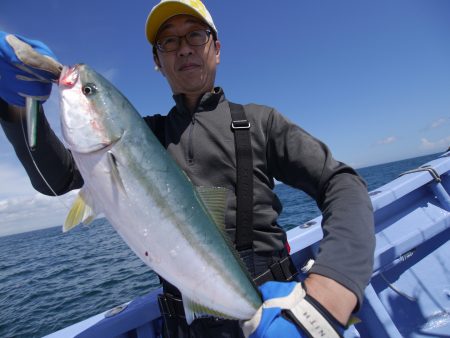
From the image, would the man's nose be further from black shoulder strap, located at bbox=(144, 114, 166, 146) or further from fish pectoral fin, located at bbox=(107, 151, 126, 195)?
fish pectoral fin, located at bbox=(107, 151, 126, 195)

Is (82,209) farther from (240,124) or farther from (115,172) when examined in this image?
(240,124)

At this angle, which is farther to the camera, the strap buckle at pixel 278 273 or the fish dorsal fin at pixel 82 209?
the strap buckle at pixel 278 273

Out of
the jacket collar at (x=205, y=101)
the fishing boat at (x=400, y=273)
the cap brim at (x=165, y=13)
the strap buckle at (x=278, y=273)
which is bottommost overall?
the fishing boat at (x=400, y=273)

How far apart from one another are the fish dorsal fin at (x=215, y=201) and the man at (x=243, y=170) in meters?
0.20

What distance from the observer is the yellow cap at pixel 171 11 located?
2.32 meters

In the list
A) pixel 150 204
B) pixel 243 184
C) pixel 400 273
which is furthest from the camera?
pixel 400 273

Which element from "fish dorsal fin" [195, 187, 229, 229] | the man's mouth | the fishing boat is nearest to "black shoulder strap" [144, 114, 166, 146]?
the man's mouth

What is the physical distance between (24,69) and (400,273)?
4812 millimetres

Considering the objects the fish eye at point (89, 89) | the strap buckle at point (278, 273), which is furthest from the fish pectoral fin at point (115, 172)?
the strap buckle at point (278, 273)

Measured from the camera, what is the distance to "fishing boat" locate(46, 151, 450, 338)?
10.2 ft

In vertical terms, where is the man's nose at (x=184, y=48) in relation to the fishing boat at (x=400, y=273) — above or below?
above

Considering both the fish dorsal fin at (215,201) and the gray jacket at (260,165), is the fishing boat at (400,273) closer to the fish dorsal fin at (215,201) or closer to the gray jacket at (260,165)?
the gray jacket at (260,165)

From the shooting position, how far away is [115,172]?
1643mm

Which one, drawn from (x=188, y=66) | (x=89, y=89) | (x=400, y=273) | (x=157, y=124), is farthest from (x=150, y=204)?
(x=400, y=273)
